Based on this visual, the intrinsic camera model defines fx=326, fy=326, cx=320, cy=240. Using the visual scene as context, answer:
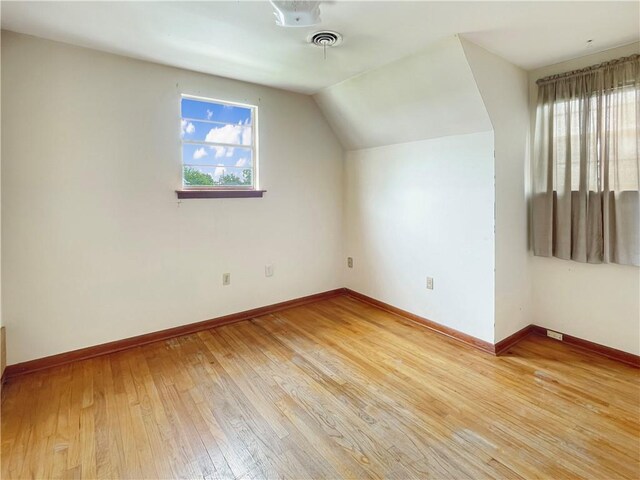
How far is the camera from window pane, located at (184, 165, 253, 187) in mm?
2928

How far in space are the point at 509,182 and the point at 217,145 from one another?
2554mm

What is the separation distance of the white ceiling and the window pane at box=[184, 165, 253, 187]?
0.86 m

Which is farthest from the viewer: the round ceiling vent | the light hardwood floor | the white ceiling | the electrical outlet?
the electrical outlet

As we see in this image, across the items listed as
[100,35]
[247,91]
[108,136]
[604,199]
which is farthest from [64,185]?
[604,199]

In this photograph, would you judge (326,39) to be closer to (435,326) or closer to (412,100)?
(412,100)

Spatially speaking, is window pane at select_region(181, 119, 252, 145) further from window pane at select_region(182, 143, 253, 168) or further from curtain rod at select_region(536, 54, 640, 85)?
curtain rod at select_region(536, 54, 640, 85)

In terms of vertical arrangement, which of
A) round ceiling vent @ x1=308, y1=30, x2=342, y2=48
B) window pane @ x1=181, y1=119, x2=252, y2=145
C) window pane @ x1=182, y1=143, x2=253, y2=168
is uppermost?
round ceiling vent @ x1=308, y1=30, x2=342, y2=48

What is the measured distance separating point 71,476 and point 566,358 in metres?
3.18

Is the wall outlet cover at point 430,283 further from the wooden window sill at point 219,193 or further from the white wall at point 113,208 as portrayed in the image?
the wooden window sill at point 219,193

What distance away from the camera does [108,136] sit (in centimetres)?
248

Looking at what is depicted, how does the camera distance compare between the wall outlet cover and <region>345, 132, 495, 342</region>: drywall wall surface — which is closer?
<region>345, 132, 495, 342</region>: drywall wall surface

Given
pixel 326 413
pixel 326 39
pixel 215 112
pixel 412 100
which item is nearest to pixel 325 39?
pixel 326 39

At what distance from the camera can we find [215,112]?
9.96ft

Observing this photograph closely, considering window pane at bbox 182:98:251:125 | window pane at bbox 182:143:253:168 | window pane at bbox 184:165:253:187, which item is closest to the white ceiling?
window pane at bbox 182:98:251:125
